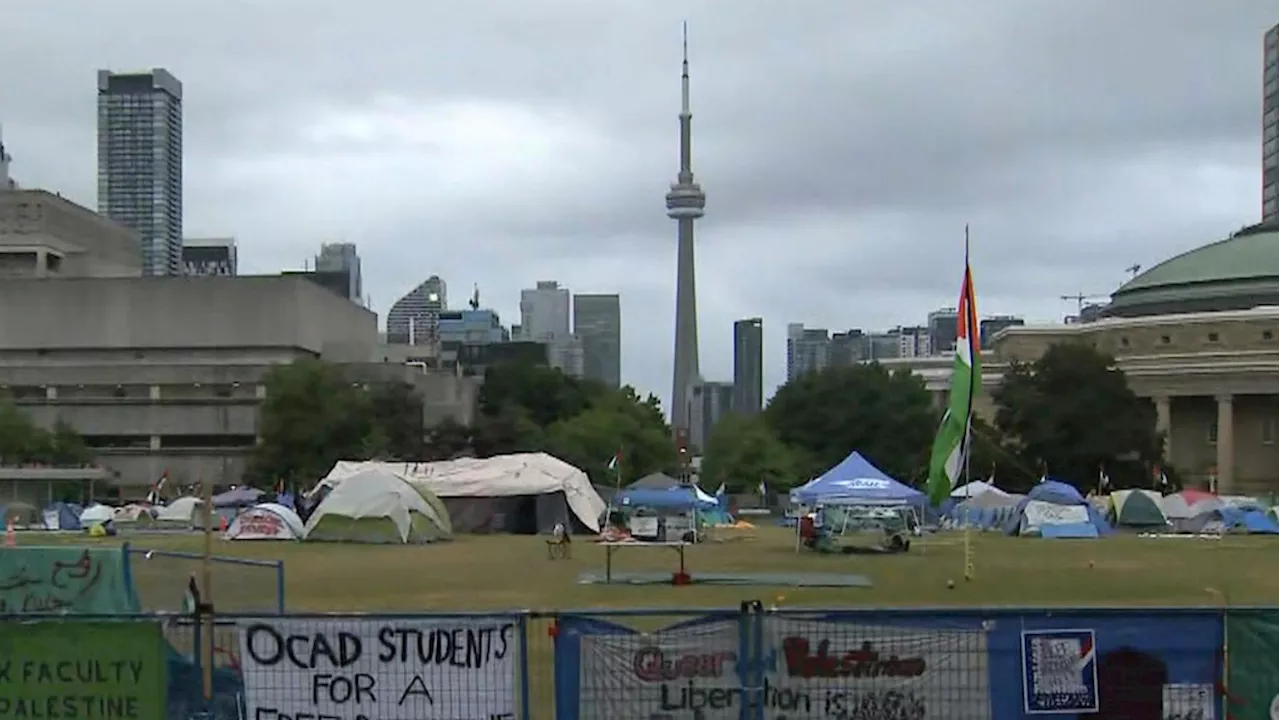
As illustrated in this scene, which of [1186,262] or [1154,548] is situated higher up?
[1186,262]

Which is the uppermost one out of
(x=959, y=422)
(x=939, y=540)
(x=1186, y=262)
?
(x=1186, y=262)

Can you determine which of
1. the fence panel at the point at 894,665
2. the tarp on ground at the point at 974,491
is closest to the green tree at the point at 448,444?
the tarp on ground at the point at 974,491

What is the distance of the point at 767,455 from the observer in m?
106

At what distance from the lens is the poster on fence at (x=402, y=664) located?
34.3 feet

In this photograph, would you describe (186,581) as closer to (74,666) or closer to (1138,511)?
(74,666)

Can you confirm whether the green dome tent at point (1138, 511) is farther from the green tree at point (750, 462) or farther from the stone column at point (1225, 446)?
the stone column at point (1225, 446)

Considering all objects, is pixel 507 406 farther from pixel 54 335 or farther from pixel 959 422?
pixel 959 422

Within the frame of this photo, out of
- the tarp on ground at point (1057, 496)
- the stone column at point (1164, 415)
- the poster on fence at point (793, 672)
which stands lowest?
the tarp on ground at point (1057, 496)

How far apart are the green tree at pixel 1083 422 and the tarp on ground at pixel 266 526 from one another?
63.0 metres

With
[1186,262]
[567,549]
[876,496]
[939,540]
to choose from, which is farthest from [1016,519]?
[1186,262]


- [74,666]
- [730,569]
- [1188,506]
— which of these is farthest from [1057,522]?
[74,666]

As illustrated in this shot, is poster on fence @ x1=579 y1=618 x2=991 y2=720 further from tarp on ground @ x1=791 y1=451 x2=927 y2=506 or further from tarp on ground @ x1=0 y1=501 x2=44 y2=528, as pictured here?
tarp on ground @ x1=0 y1=501 x2=44 y2=528

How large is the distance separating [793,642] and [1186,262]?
137342 millimetres

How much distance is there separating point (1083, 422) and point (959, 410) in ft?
250
